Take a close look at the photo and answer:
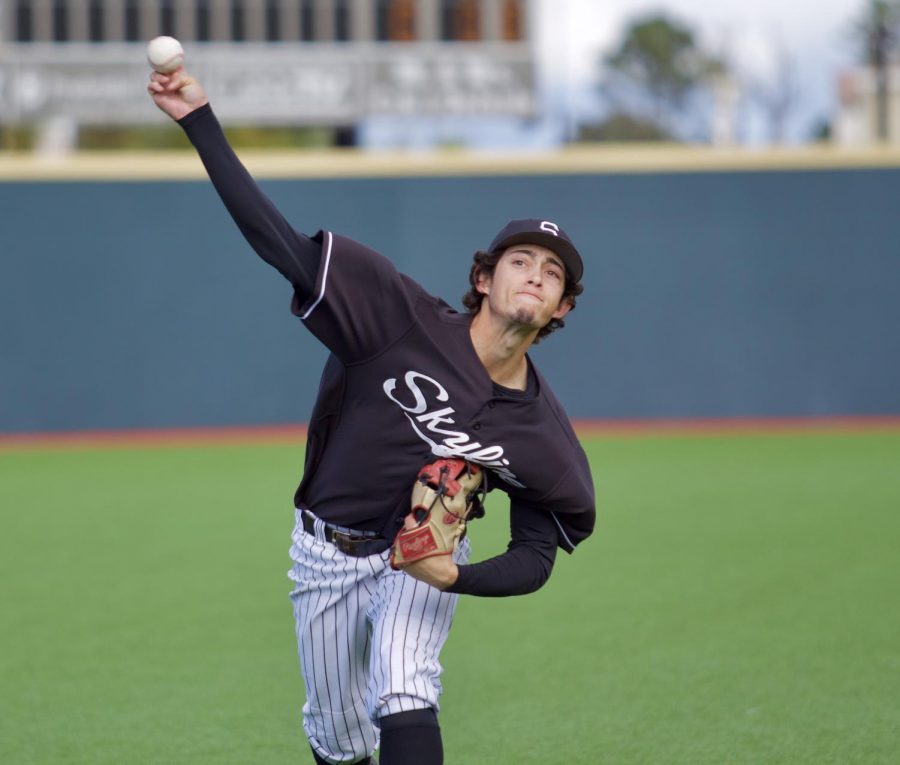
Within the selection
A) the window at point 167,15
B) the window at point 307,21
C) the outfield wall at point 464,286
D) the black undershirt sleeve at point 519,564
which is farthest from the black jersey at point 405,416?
the window at point 307,21

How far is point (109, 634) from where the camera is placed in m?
6.55

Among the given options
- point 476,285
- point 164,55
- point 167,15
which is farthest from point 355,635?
point 167,15

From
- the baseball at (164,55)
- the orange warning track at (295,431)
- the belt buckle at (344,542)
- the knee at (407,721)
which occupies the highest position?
the baseball at (164,55)

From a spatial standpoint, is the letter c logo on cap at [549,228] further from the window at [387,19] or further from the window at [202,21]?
the window at [202,21]

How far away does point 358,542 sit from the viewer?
3.89 metres

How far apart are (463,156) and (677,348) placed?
10.6 feet

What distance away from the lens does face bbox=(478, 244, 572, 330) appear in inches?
143

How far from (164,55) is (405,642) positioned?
166 cm

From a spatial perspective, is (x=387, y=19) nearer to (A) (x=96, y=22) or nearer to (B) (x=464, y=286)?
(A) (x=96, y=22)

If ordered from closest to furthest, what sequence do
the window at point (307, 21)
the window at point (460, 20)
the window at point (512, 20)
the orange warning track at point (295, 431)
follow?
the orange warning track at point (295, 431)
the window at point (512, 20)
the window at point (460, 20)
the window at point (307, 21)

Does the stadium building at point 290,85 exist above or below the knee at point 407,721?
above

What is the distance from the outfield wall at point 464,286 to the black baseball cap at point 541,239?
11.1 m

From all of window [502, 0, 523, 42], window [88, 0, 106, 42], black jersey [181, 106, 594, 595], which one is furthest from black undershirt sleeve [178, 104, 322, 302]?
window [88, 0, 106, 42]

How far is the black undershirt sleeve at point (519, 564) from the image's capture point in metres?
3.55
